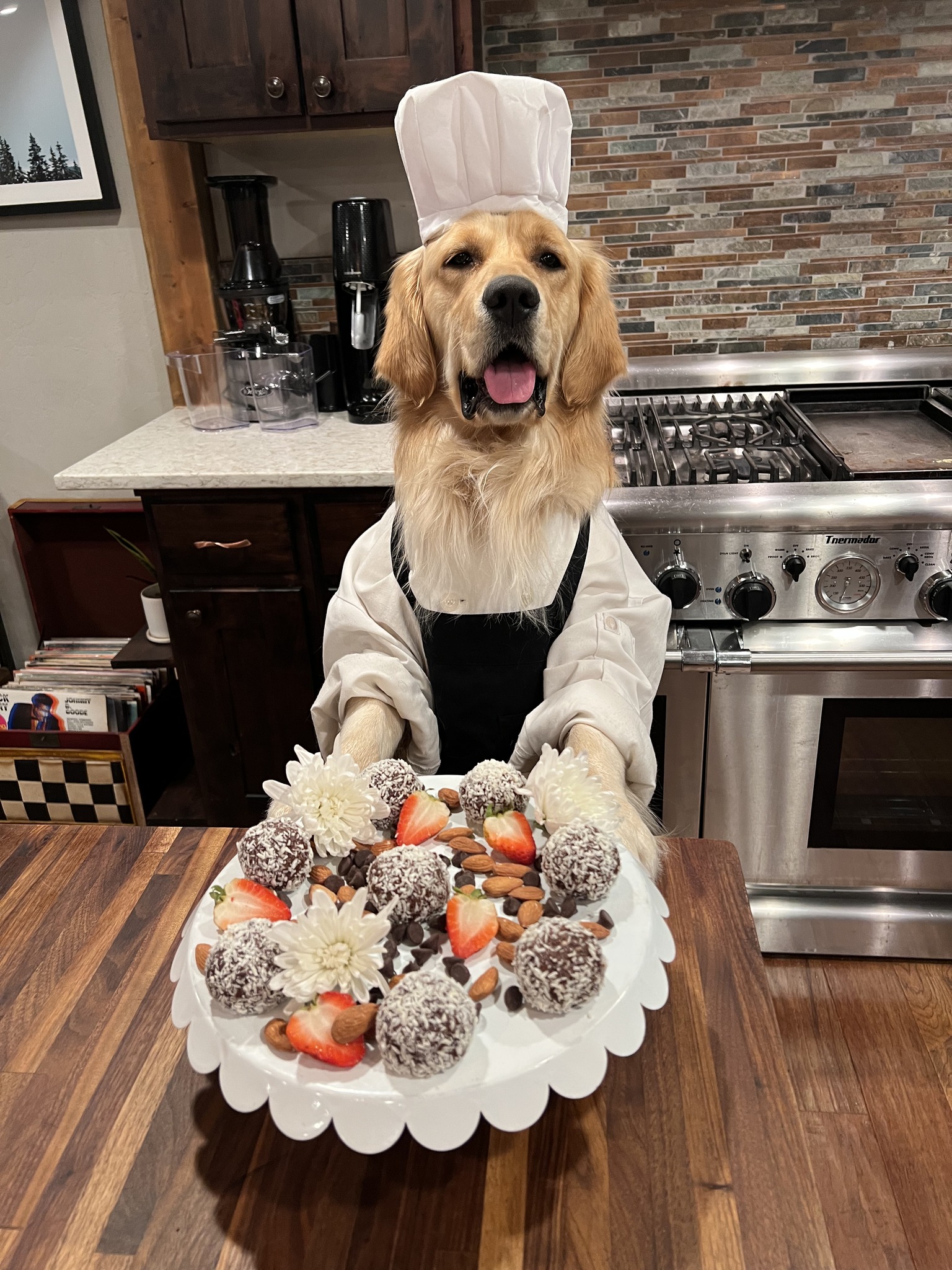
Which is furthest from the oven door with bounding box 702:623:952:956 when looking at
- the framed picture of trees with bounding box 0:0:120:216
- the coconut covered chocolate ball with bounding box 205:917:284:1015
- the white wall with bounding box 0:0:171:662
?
the framed picture of trees with bounding box 0:0:120:216

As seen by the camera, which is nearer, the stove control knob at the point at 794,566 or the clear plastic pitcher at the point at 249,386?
the stove control knob at the point at 794,566

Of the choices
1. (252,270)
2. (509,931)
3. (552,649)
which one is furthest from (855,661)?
(252,270)

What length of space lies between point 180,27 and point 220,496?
3.20ft

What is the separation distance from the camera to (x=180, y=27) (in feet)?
5.97

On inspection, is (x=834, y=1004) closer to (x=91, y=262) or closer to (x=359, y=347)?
(x=359, y=347)

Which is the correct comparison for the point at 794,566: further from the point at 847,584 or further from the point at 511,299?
the point at 511,299

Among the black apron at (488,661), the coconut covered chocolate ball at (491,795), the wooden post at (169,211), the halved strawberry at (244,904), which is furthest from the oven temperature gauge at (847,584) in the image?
the wooden post at (169,211)

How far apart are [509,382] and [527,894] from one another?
0.65 meters

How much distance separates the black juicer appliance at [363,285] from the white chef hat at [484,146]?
2.72ft

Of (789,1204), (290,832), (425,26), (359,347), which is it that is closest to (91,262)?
(359,347)

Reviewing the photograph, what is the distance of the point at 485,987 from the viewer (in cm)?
65

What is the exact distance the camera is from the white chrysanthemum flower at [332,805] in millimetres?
768

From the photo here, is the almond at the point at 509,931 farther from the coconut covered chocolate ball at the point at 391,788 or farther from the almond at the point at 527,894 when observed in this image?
the coconut covered chocolate ball at the point at 391,788

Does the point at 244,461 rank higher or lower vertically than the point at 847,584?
higher
